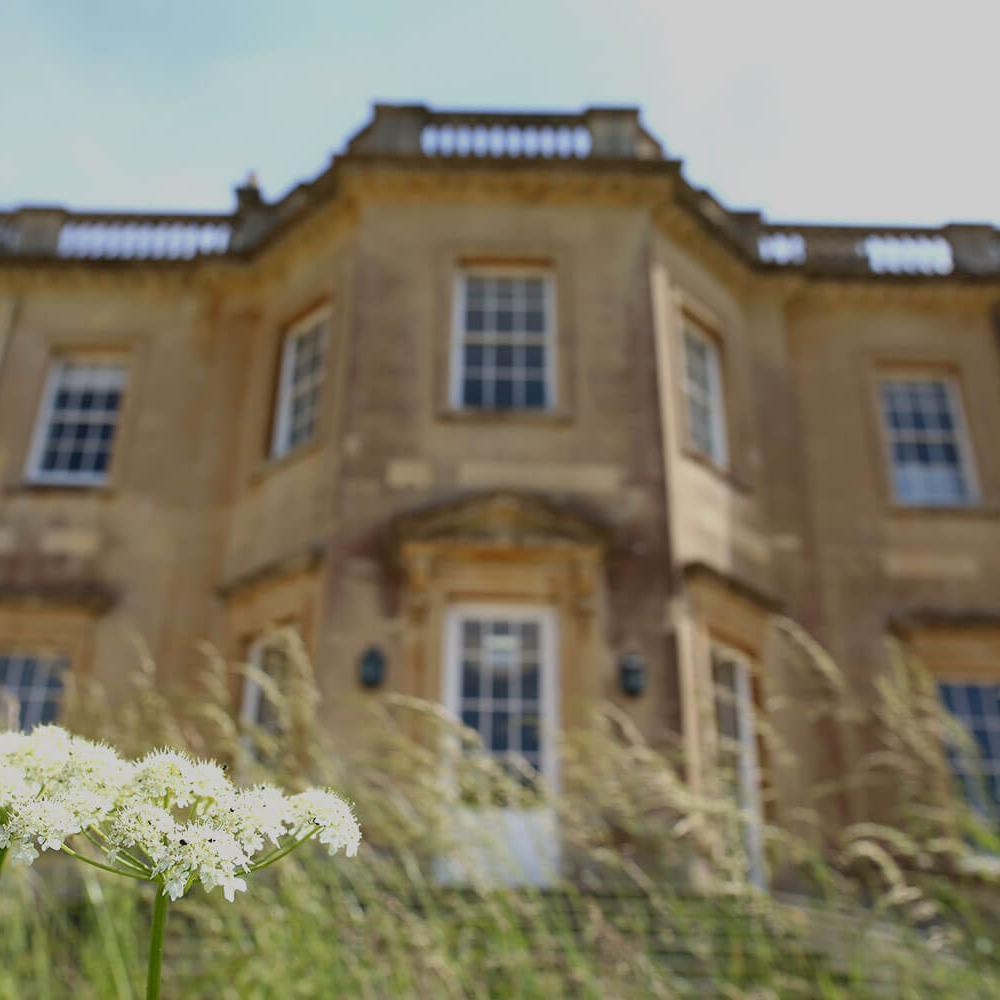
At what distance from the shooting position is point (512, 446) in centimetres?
1148

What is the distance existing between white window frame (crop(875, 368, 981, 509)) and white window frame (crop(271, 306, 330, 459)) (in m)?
6.87

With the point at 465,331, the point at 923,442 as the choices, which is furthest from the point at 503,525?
the point at 923,442

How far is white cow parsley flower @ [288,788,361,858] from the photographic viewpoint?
1.75 metres

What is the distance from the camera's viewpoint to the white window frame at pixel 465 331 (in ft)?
38.9

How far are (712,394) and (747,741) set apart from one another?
14.2 ft

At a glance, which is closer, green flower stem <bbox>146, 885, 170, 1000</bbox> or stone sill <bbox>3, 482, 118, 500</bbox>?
green flower stem <bbox>146, 885, 170, 1000</bbox>

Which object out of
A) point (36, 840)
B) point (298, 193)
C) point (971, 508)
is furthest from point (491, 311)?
point (36, 840)

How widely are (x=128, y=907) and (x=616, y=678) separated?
6.08 m

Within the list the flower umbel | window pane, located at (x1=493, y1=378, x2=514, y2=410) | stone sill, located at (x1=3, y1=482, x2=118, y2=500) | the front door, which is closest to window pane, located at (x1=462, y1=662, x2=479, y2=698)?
the front door

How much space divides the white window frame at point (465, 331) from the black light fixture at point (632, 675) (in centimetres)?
285

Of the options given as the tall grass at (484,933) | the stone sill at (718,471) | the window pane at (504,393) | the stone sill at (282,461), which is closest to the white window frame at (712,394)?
the stone sill at (718,471)

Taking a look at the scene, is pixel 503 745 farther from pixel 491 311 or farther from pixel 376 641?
pixel 491 311

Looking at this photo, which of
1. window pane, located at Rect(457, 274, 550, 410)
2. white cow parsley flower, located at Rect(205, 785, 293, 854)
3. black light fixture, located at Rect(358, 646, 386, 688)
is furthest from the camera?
window pane, located at Rect(457, 274, 550, 410)

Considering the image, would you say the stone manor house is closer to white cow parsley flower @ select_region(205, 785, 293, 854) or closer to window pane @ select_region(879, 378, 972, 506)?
window pane @ select_region(879, 378, 972, 506)
